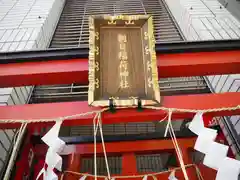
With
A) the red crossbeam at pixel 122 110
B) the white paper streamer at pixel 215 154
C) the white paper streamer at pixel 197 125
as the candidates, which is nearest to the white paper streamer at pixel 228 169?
the white paper streamer at pixel 215 154

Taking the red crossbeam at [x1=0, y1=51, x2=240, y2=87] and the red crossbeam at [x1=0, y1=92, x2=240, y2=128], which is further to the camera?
the red crossbeam at [x1=0, y1=51, x2=240, y2=87]

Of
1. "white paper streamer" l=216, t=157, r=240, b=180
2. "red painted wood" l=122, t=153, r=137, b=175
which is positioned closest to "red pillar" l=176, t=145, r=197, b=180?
"red painted wood" l=122, t=153, r=137, b=175

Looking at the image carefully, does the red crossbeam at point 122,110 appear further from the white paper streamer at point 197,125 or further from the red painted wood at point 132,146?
the red painted wood at point 132,146

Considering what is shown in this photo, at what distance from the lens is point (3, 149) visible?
286cm

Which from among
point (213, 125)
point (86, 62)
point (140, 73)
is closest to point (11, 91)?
point (86, 62)

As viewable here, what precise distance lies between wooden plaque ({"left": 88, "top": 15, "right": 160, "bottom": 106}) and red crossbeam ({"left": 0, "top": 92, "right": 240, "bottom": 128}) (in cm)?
18

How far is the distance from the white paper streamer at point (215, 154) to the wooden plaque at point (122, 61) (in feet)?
1.82

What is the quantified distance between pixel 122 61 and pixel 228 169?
4.05 ft

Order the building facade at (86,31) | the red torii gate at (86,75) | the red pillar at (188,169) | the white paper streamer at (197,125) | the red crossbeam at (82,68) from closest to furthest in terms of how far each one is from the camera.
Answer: the white paper streamer at (197,125) < the red torii gate at (86,75) < the red crossbeam at (82,68) < the red pillar at (188,169) < the building facade at (86,31)

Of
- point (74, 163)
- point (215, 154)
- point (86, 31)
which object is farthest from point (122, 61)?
point (86, 31)

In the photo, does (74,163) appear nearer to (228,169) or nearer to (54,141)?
(54,141)

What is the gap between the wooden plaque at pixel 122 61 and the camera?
6.64ft

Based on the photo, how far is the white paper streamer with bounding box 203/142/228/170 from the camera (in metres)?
1.66

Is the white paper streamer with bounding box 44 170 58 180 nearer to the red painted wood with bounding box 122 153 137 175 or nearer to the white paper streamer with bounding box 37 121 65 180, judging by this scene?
the white paper streamer with bounding box 37 121 65 180
